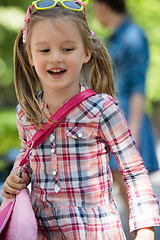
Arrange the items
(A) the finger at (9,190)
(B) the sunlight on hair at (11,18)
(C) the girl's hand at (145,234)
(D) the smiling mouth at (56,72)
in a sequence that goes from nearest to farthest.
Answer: (C) the girl's hand at (145,234) → (D) the smiling mouth at (56,72) → (A) the finger at (9,190) → (B) the sunlight on hair at (11,18)

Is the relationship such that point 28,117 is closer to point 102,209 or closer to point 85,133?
point 85,133

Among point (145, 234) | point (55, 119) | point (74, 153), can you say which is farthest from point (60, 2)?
point (145, 234)

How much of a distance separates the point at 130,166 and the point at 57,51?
531 mm

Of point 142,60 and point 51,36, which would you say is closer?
point 51,36

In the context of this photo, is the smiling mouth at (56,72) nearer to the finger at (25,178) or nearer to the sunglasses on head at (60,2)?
the sunglasses on head at (60,2)

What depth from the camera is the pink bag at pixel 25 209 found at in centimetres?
172

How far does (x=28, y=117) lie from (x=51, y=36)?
369 mm

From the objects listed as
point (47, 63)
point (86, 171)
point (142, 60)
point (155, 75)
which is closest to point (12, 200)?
point (86, 171)

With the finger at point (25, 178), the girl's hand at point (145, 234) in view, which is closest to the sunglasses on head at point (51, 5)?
the finger at point (25, 178)

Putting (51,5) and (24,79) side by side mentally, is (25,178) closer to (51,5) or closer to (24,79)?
(24,79)

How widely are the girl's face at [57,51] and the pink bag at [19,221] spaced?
1.59 ft

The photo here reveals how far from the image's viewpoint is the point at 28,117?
1.92m

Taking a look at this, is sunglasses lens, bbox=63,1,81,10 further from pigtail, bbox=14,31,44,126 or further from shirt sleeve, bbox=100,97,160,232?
shirt sleeve, bbox=100,97,160,232

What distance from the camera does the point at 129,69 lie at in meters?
3.28
